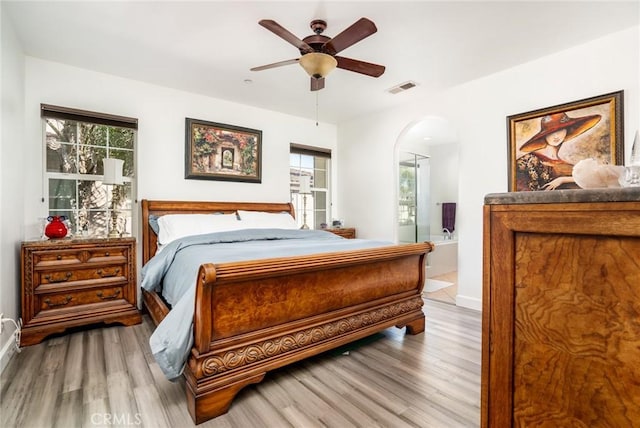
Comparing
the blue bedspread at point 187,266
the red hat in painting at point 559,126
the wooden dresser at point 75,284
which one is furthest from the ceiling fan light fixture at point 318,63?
the wooden dresser at point 75,284

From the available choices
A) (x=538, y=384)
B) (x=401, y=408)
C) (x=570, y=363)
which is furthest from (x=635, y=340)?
(x=401, y=408)

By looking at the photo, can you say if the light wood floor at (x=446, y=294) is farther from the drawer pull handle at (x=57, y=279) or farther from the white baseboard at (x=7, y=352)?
the white baseboard at (x=7, y=352)

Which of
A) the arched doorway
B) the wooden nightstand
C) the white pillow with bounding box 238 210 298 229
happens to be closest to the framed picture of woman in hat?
the arched doorway

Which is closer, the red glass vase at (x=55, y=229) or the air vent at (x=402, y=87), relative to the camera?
the red glass vase at (x=55, y=229)

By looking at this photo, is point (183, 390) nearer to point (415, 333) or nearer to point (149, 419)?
point (149, 419)

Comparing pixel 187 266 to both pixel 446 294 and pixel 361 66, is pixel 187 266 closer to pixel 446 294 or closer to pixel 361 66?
pixel 361 66

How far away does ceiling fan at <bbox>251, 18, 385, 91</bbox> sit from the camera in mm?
2043

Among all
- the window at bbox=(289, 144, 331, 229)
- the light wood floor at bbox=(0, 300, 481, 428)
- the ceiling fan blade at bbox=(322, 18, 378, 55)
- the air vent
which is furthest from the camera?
the window at bbox=(289, 144, 331, 229)

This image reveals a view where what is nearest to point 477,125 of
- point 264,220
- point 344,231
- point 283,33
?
point 344,231

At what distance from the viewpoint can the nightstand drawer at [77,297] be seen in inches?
104

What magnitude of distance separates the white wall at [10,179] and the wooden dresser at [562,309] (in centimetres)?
299

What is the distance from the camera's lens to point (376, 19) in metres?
2.41

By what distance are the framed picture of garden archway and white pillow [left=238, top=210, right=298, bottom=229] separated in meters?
0.62

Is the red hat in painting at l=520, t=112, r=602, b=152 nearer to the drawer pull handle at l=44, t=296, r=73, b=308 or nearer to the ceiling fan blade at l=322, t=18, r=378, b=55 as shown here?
the ceiling fan blade at l=322, t=18, r=378, b=55
